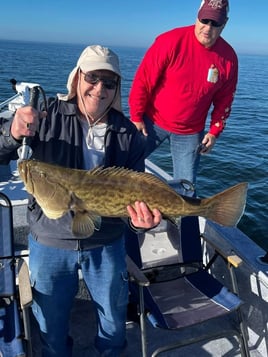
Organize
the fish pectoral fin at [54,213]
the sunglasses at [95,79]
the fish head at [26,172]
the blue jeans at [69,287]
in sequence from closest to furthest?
the fish head at [26,172], the fish pectoral fin at [54,213], the sunglasses at [95,79], the blue jeans at [69,287]

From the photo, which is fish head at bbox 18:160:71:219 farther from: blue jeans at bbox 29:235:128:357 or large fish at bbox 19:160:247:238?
blue jeans at bbox 29:235:128:357

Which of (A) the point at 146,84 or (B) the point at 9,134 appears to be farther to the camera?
(A) the point at 146,84

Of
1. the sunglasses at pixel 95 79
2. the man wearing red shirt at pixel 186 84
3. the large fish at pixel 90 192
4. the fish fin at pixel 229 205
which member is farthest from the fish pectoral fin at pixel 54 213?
the man wearing red shirt at pixel 186 84

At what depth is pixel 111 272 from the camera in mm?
3072

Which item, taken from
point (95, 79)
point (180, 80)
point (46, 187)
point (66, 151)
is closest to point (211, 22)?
point (180, 80)

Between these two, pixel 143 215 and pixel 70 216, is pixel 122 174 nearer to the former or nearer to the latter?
pixel 143 215

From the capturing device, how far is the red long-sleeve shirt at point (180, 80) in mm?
5012

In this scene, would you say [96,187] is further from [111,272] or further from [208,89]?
[208,89]

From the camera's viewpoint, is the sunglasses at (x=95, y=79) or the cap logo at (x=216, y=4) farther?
the cap logo at (x=216, y=4)

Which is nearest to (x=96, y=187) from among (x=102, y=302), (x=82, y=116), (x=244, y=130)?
(x=82, y=116)

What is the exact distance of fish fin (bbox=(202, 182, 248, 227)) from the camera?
9.77 feet

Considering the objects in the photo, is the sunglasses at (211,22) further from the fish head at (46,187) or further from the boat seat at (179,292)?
the fish head at (46,187)

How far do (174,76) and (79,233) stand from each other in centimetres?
299

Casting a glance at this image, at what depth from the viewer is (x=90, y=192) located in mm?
2666
